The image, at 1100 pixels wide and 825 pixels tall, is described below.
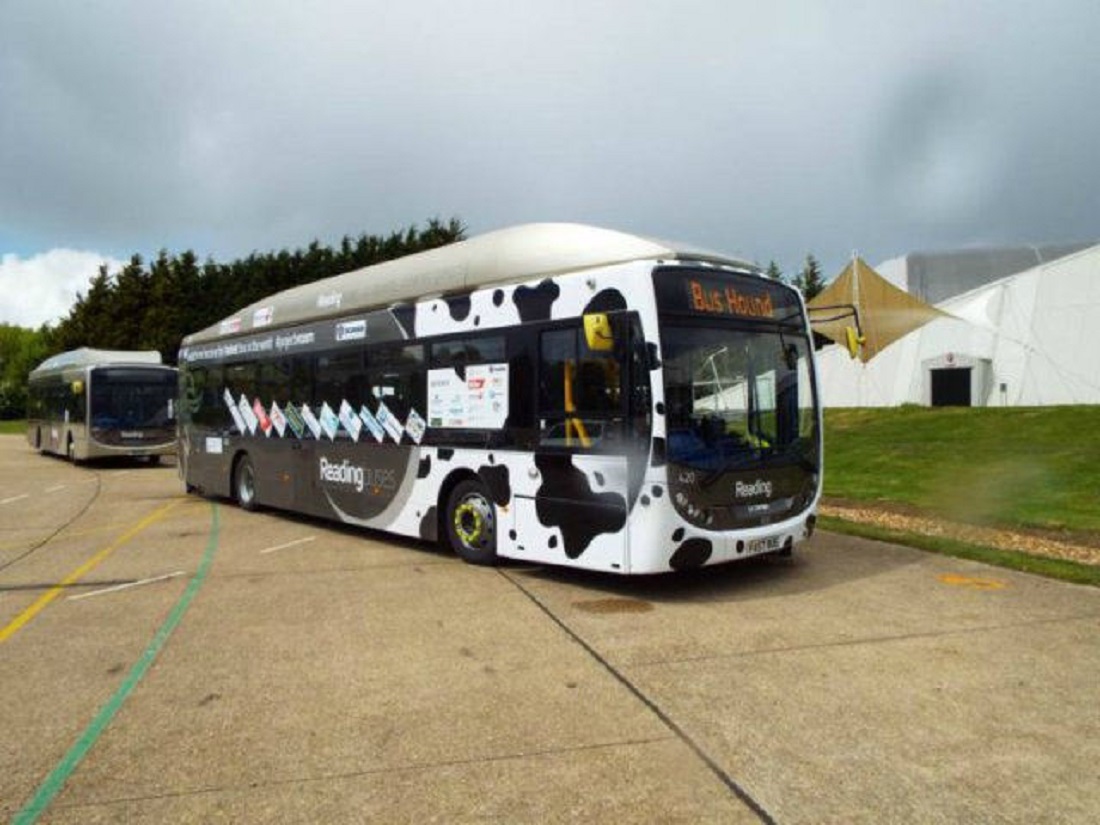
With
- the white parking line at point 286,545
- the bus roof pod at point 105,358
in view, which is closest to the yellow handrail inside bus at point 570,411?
the white parking line at point 286,545

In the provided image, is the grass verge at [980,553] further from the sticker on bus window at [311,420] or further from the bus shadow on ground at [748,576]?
the sticker on bus window at [311,420]

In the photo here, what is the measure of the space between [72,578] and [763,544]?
6.75 metres

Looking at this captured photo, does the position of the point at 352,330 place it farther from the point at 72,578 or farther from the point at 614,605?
the point at 614,605

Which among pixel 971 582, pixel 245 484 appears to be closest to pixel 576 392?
pixel 971 582

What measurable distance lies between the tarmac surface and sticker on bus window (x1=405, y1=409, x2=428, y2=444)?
1545mm

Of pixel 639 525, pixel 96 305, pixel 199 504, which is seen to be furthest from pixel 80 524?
pixel 96 305

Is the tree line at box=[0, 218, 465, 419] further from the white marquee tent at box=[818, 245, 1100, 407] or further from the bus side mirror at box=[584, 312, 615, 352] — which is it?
the bus side mirror at box=[584, 312, 615, 352]

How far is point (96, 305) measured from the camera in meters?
60.6

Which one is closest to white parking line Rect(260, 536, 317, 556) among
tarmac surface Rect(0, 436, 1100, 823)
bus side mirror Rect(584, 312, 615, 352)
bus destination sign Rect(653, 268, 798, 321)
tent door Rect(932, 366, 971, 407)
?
tarmac surface Rect(0, 436, 1100, 823)

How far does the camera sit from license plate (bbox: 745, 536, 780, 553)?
7645mm

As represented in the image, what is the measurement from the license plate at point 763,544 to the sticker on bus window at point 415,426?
3.74 meters

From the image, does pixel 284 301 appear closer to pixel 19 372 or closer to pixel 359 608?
pixel 359 608

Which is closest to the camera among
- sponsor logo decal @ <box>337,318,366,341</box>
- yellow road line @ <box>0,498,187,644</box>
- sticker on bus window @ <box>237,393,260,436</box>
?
yellow road line @ <box>0,498,187,644</box>

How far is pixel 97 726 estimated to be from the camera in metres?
4.68
